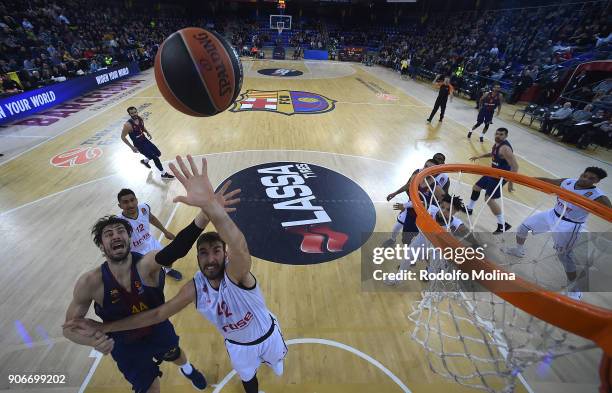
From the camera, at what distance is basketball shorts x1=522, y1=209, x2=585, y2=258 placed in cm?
394

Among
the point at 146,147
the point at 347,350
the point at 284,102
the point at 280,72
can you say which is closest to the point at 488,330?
the point at 347,350

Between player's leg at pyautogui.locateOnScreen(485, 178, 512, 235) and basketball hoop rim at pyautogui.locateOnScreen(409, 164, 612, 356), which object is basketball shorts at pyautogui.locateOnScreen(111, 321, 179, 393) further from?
player's leg at pyautogui.locateOnScreen(485, 178, 512, 235)

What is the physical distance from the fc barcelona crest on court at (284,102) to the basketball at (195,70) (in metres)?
8.39

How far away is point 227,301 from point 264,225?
298cm

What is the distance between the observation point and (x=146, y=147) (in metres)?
6.05

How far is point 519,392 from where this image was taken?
287 cm

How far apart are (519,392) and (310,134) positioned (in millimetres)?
7468

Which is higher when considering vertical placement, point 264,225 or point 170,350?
point 170,350

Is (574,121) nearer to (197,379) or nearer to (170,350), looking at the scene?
(197,379)

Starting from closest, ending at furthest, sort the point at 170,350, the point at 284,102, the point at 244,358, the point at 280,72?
the point at 244,358 → the point at 170,350 → the point at 284,102 → the point at 280,72

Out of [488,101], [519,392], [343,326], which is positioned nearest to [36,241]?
[343,326]

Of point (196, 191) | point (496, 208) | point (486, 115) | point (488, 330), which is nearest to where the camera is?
point (196, 191)

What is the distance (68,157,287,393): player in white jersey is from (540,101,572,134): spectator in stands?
40.9 feet

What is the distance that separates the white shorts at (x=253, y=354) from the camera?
7.39 ft
